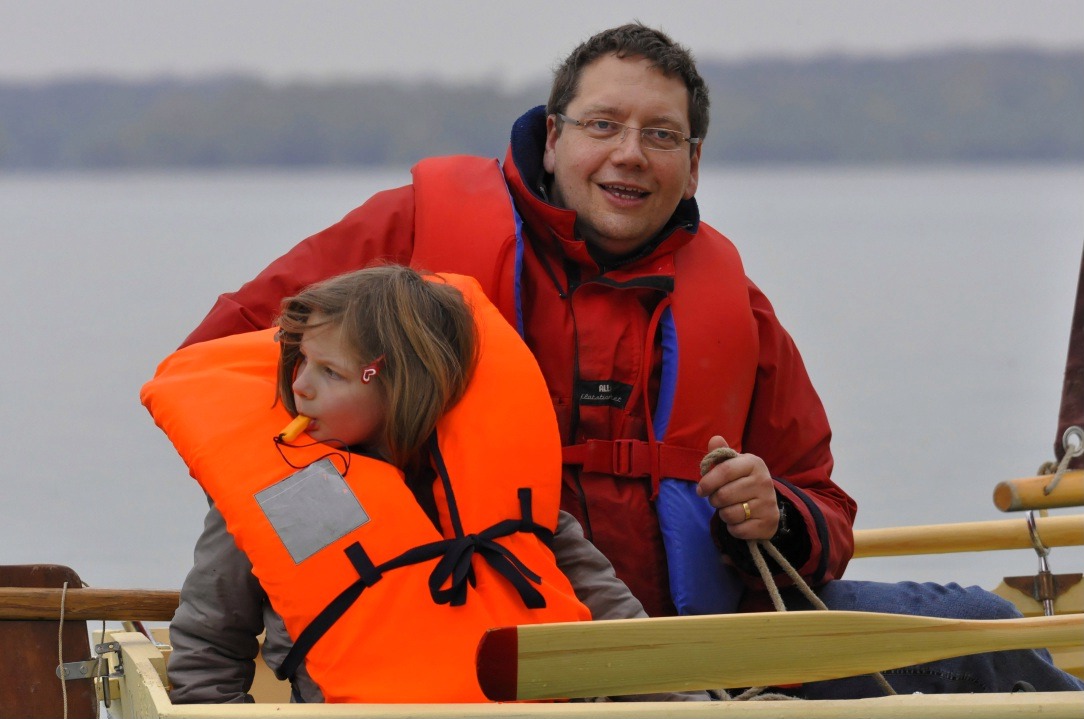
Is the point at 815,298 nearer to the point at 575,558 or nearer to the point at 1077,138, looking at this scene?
the point at 575,558

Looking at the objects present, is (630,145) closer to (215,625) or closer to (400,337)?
(400,337)

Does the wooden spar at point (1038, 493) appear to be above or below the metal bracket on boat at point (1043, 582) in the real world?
above

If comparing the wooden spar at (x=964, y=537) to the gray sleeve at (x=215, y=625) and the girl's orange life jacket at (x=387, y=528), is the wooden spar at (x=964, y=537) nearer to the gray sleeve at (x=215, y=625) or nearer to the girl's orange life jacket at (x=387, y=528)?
the girl's orange life jacket at (x=387, y=528)

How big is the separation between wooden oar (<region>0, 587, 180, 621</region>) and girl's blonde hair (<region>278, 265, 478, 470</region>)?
551 mm

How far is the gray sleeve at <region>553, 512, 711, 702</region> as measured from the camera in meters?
2.38

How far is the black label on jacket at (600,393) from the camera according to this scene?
2.69 m

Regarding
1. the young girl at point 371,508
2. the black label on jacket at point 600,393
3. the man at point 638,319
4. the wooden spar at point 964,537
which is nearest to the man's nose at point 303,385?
the young girl at point 371,508

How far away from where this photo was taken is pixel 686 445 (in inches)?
106

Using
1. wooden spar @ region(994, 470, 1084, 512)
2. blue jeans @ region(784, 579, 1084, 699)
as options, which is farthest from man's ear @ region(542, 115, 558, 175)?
wooden spar @ region(994, 470, 1084, 512)

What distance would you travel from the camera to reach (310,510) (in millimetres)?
2229

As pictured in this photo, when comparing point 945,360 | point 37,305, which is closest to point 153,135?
point 37,305

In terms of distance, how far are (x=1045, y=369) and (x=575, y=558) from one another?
10.5 m

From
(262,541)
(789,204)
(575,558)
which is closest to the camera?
(262,541)

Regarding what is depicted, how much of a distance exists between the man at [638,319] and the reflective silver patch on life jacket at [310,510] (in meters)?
0.52
